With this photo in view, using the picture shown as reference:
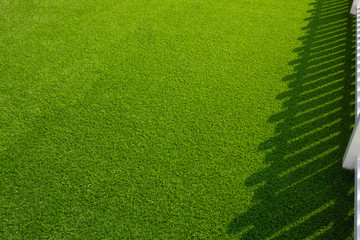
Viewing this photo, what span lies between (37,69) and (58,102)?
0.75 metres

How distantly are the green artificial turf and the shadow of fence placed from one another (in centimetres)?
1

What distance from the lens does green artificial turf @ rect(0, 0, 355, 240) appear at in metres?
2.52

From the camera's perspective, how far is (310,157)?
9.50 ft

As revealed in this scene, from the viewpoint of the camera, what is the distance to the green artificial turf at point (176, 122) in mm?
2518

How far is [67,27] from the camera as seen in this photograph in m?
4.61

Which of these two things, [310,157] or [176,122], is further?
[176,122]

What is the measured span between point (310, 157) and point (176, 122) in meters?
1.39

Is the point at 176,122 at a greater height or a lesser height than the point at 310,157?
lesser

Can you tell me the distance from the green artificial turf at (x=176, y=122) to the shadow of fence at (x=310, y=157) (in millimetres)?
11

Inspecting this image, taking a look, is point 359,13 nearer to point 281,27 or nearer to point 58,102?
point 281,27

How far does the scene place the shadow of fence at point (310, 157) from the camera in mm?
2438

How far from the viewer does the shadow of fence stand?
96.0 inches

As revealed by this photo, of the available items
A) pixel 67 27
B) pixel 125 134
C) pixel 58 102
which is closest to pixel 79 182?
pixel 125 134

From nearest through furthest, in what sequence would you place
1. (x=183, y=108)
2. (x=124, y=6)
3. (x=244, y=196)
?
(x=244, y=196) → (x=183, y=108) → (x=124, y=6)
